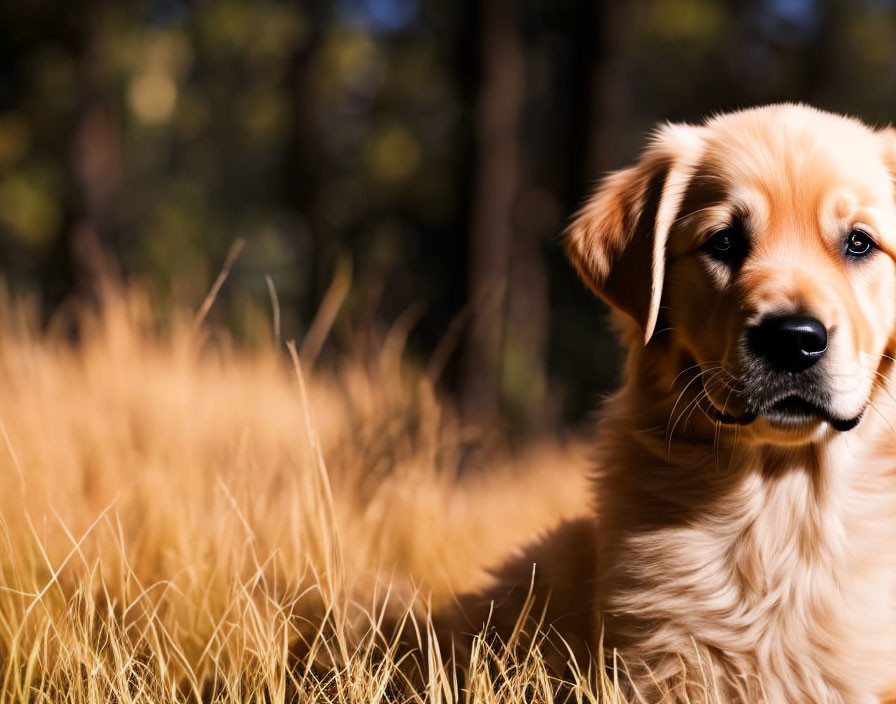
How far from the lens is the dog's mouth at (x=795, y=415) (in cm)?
235

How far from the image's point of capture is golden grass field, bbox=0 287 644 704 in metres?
2.41

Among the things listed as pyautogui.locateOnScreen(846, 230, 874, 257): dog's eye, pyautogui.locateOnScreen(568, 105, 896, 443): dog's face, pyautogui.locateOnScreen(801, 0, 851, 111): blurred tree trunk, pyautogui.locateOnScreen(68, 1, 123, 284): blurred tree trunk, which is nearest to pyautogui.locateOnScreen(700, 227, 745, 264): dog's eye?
pyautogui.locateOnScreen(568, 105, 896, 443): dog's face

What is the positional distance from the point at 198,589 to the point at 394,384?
2.27 metres

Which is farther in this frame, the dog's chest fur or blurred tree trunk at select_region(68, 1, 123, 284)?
blurred tree trunk at select_region(68, 1, 123, 284)

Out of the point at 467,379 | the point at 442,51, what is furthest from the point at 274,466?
the point at 442,51

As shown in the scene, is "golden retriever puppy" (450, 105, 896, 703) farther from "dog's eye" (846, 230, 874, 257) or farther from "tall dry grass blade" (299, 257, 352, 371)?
"tall dry grass blade" (299, 257, 352, 371)

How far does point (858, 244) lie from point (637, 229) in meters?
0.61

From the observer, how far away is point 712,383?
2.45 meters

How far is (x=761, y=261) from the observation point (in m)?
2.48

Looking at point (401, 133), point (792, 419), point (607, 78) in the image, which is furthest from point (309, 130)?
point (792, 419)

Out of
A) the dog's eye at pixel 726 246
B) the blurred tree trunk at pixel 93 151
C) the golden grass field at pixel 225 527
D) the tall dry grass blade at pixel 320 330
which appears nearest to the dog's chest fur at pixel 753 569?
the golden grass field at pixel 225 527

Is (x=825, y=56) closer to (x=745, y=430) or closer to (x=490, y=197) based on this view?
(x=490, y=197)

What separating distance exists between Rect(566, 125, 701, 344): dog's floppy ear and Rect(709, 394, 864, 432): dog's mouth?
41cm

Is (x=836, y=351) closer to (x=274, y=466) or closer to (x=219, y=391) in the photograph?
(x=274, y=466)
